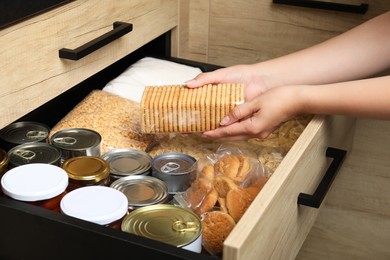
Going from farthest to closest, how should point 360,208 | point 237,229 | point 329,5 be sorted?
1. point 360,208
2. point 329,5
3. point 237,229

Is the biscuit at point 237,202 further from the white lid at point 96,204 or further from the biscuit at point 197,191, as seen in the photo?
the white lid at point 96,204

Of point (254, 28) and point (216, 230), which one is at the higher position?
point (254, 28)

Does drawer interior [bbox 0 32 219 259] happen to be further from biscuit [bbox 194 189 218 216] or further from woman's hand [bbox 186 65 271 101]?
woman's hand [bbox 186 65 271 101]

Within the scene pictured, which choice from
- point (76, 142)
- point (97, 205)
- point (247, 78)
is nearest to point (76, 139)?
point (76, 142)

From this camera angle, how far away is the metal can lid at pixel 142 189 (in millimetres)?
896

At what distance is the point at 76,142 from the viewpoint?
3.28ft

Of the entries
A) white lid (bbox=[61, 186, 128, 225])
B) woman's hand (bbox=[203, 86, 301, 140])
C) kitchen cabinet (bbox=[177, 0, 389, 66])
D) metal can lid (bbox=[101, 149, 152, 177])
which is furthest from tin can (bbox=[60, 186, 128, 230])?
kitchen cabinet (bbox=[177, 0, 389, 66])

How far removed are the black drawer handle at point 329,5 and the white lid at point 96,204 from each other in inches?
24.6

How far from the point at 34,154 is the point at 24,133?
9 centimetres

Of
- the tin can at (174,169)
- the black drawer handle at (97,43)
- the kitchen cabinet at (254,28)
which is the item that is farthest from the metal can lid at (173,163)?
the kitchen cabinet at (254,28)

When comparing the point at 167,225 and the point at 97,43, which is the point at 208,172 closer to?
the point at 167,225

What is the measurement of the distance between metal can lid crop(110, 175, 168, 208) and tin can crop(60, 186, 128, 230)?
0.16ft

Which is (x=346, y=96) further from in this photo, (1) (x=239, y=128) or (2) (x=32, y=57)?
(2) (x=32, y=57)

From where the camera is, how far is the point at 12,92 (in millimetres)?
886
